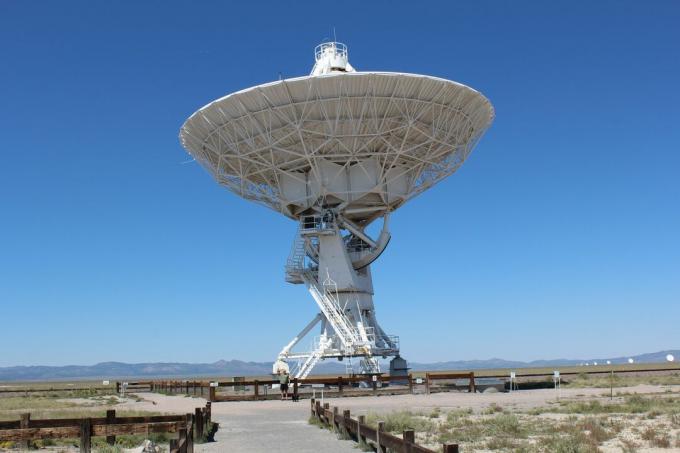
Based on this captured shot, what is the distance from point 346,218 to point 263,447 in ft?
87.9

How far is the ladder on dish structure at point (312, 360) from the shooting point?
39.1 metres

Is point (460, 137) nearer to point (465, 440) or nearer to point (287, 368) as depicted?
point (287, 368)

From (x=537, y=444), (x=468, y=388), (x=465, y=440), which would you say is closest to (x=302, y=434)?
(x=465, y=440)

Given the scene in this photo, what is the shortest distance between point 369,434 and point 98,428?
445 centimetres

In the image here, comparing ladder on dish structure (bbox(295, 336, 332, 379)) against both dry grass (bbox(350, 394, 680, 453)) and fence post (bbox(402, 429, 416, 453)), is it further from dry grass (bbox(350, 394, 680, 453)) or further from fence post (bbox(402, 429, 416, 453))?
fence post (bbox(402, 429, 416, 453))

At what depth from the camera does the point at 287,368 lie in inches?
1531

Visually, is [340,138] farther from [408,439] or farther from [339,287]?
[408,439]

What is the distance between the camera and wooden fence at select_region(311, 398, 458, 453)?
28.5 ft

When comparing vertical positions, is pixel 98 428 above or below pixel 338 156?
below

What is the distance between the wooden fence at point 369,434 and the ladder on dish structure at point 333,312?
1818cm

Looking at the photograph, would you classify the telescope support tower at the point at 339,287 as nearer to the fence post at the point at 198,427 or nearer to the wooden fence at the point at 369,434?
the wooden fence at the point at 369,434

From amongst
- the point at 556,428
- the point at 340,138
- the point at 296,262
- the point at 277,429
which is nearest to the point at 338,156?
the point at 340,138

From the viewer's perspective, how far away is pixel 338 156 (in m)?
37.3

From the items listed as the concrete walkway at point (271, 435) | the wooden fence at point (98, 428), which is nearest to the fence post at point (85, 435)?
the wooden fence at point (98, 428)
